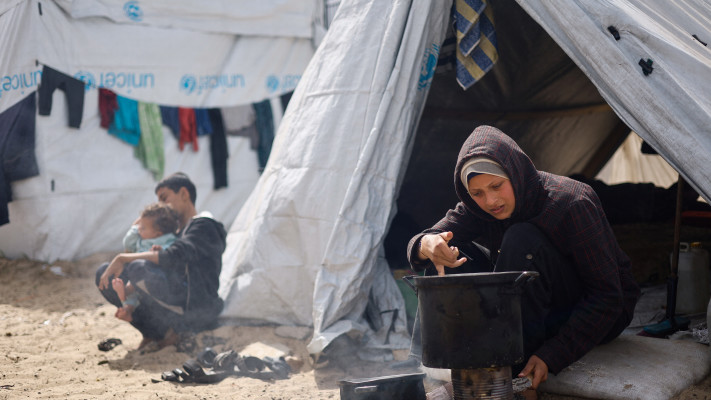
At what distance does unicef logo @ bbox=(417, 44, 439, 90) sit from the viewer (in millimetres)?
3460

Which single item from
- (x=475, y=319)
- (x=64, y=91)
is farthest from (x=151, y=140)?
(x=475, y=319)

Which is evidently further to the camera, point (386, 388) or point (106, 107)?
point (106, 107)

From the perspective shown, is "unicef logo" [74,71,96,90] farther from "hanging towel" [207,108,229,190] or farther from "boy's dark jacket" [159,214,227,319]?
"boy's dark jacket" [159,214,227,319]

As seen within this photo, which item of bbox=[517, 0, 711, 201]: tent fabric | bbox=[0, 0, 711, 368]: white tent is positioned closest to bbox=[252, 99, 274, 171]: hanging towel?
bbox=[0, 0, 711, 368]: white tent

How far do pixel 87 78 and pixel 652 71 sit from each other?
15.9 feet

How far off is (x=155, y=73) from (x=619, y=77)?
474cm

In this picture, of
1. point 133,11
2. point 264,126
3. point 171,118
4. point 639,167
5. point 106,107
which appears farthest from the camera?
point 639,167

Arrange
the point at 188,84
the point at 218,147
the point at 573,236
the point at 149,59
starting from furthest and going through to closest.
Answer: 1. the point at 218,147
2. the point at 188,84
3. the point at 149,59
4. the point at 573,236

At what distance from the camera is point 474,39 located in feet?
10.9

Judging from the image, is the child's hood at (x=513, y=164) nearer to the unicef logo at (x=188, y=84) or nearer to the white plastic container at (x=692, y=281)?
the white plastic container at (x=692, y=281)

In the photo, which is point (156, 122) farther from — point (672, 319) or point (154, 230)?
point (672, 319)

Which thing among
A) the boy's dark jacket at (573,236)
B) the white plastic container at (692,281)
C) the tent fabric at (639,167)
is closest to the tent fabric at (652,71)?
the boy's dark jacket at (573,236)

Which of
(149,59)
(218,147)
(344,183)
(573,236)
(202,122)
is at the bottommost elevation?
(573,236)

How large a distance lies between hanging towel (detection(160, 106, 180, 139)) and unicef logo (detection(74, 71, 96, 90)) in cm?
66
